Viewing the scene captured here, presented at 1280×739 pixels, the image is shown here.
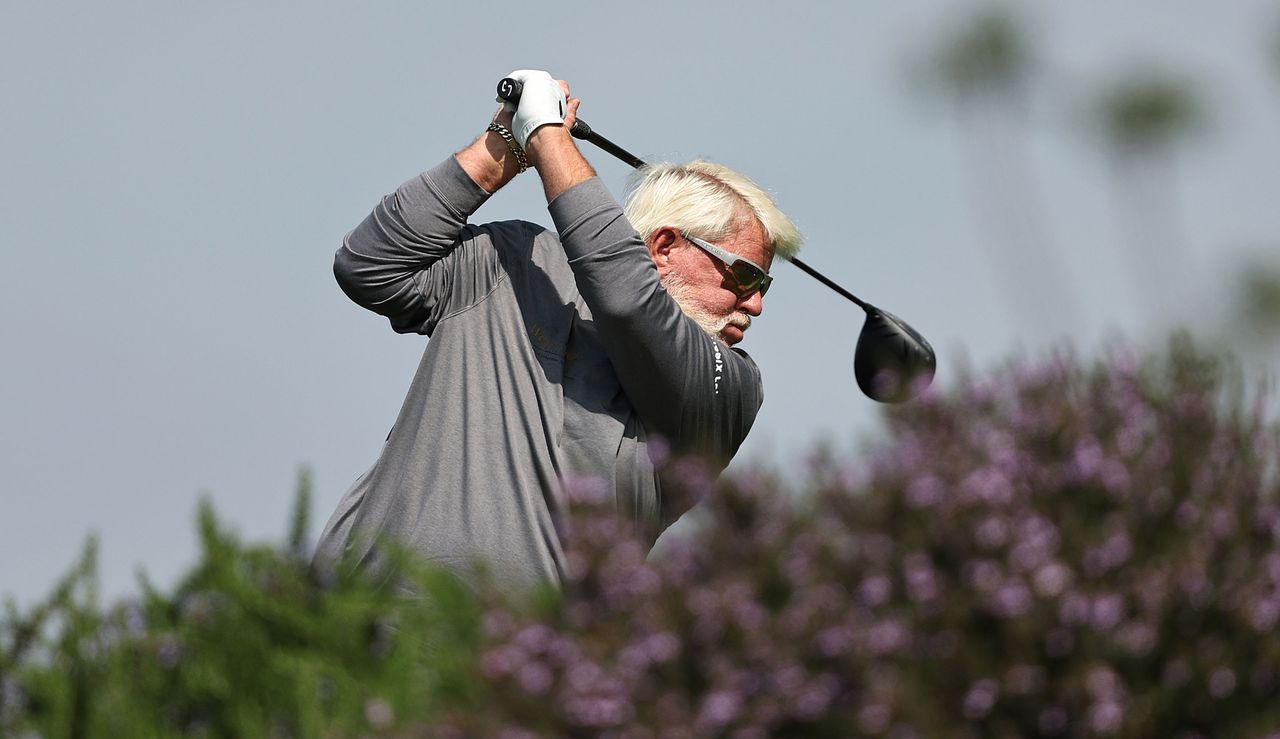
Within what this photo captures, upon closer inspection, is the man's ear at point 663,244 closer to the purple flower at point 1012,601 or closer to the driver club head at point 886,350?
the driver club head at point 886,350

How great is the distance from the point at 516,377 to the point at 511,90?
830 millimetres

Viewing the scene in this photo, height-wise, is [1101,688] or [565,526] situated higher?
[565,526]

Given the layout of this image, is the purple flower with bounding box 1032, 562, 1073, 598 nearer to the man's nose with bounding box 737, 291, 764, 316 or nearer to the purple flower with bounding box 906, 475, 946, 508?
the purple flower with bounding box 906, 475, 946, 508

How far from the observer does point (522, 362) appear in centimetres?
→ 497

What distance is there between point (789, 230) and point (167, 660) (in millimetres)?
3099

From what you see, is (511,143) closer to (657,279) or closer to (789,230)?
(657,279)

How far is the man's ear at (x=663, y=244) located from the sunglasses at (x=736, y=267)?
0.11ft

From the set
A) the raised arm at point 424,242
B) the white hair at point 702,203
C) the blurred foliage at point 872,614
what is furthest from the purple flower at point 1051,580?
the white hair at point 702,203

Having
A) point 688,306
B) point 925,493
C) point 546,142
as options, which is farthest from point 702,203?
point 925,493

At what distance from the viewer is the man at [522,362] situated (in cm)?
465

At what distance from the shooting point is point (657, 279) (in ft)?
15.4

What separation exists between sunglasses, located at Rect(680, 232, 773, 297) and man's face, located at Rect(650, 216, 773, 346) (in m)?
0.01

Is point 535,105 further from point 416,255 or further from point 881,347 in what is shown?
point 881,347

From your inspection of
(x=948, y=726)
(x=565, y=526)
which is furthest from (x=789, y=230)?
(x=948, y=726)
